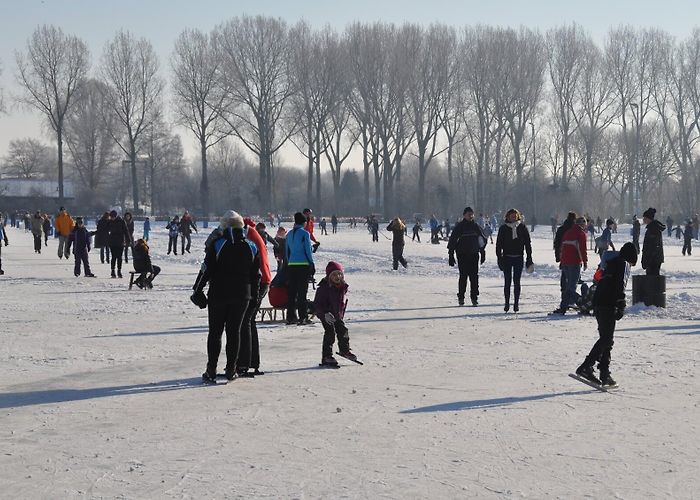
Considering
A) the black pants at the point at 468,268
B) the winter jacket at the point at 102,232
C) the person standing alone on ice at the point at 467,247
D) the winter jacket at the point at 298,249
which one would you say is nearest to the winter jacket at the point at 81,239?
the winter jacket at the point at 102,232

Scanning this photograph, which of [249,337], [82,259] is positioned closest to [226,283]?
[249,337]

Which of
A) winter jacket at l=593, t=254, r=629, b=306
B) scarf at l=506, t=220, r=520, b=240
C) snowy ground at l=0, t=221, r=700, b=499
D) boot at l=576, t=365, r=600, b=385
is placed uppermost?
scarf at l=506, t=220, r=520, b=240

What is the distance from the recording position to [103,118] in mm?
78438

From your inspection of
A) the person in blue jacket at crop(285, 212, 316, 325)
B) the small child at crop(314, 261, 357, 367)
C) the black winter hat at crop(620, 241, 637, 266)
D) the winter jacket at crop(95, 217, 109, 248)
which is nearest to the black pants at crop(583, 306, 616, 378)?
the black winter hat at crop(620, 241, 637, 266)

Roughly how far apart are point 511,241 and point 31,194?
286 feet

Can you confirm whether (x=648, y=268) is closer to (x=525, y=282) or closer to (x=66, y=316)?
(x=525, y=282)

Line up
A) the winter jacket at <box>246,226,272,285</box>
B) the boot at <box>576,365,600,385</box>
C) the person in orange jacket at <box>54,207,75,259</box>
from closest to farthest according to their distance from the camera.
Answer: the boot at <box>576,365,600,385</box> < the winter jacket at <box>246,226,272,285</box> < the person in orange jacket at <box>54,207,75,259</box>

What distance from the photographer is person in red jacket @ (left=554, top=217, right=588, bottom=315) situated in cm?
1458

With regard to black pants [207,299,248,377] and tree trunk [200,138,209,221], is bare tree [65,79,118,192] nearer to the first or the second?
tree trunk [200,138,209,221]

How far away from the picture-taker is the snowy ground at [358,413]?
18.0ft

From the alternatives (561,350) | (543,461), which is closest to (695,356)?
(561,350)

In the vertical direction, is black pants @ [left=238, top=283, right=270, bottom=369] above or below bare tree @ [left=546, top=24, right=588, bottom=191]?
below

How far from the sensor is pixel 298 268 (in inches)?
508

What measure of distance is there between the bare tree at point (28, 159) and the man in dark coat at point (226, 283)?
11120 cm
